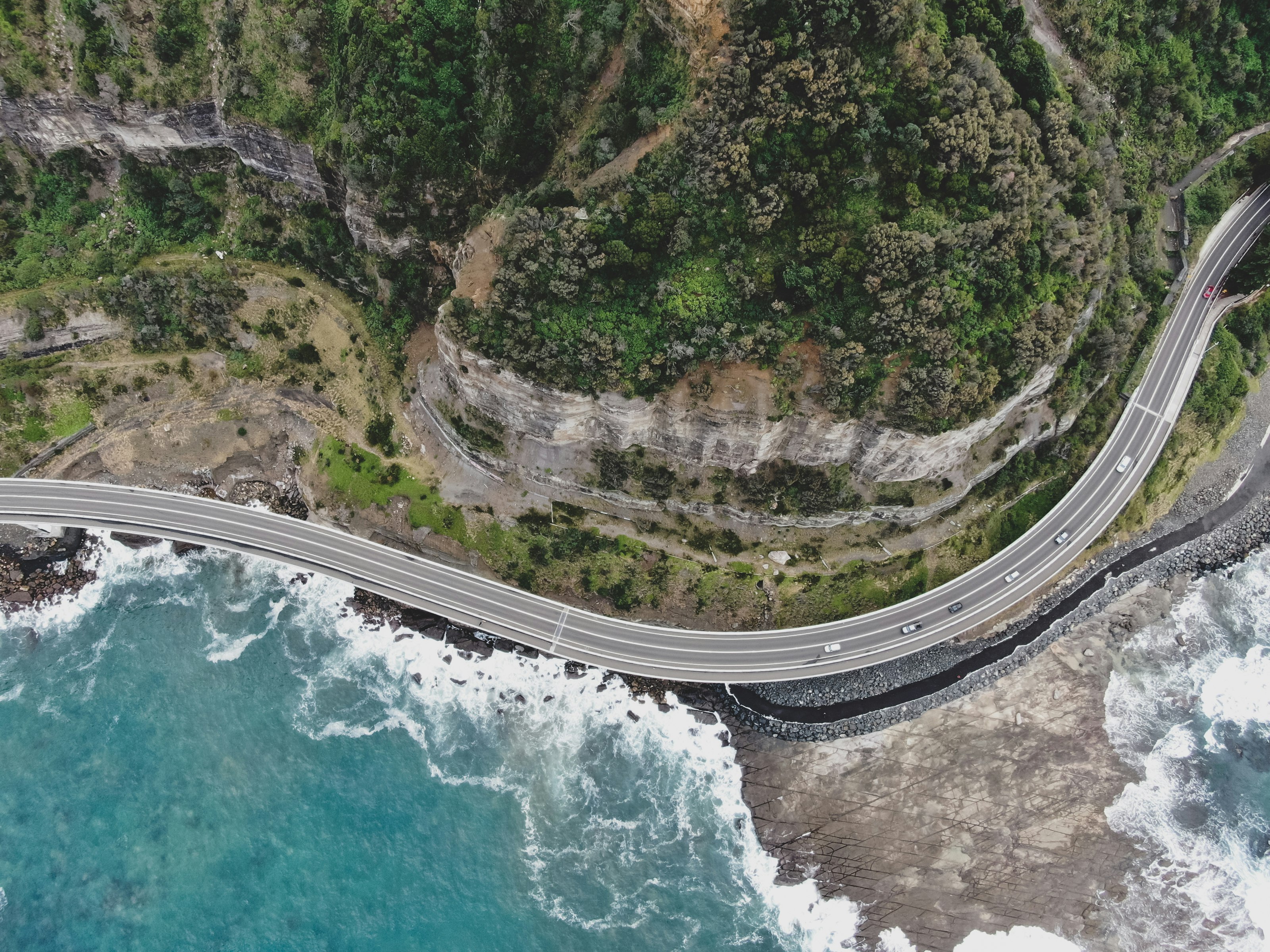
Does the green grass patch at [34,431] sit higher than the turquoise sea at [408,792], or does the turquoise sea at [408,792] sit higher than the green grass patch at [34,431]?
the green grass patch at [34,431]

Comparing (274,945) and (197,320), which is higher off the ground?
(197,320)

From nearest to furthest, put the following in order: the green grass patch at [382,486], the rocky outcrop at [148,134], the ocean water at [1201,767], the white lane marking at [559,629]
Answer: the ocean water at [1201,767]
the rocky outcrop at [148,134]
the white lane marking at [559,629]
the green grass patch at [382,486]

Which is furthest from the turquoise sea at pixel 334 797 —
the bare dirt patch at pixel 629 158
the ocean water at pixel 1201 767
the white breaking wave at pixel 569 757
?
the bare dirt patch at pixel 629 158

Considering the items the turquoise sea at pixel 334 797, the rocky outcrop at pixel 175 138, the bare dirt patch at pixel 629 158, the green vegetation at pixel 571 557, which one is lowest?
the turquoise sea at pixel 334 797

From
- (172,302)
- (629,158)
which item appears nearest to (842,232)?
(629,158)

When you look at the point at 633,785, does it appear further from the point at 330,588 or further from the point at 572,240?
the point at 572,240

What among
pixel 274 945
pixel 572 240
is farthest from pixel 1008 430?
pixel 274 945

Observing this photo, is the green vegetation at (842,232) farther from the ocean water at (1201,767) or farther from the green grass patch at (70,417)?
the green grass patch at (70,417)

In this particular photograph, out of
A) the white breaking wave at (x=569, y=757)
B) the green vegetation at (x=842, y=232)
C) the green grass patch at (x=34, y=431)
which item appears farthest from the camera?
the green grass patch at (x=34, y=431)
